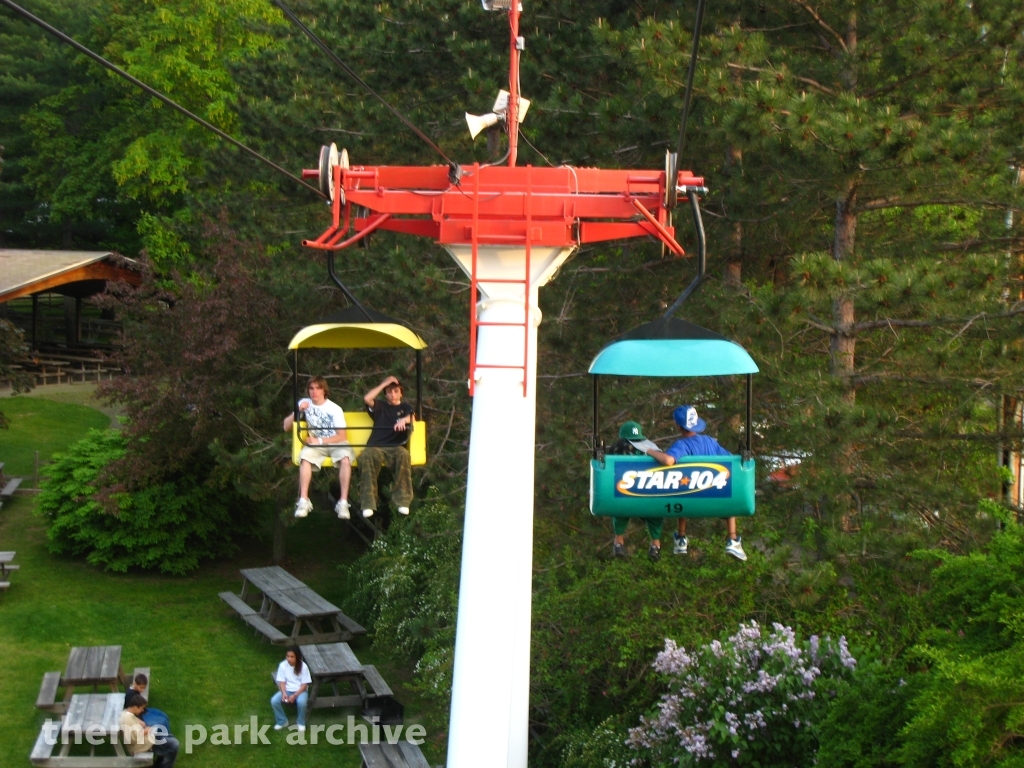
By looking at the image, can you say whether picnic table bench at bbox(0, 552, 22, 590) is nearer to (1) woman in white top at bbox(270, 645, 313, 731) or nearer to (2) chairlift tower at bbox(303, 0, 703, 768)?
(1) woman in white top at bbox(270, 645, 313, 731)

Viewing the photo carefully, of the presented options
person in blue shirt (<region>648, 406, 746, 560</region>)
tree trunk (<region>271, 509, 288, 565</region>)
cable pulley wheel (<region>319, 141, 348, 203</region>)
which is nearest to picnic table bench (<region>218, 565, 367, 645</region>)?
tree trunk (<region>271, 509, 288, 565</region>)

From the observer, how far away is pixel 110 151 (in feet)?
119

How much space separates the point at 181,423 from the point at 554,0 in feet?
30.4

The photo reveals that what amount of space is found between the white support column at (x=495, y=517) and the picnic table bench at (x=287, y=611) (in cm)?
889

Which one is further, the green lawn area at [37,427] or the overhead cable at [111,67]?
the green lawn area at [37,427]

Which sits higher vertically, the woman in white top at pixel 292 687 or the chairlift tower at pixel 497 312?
the chairlift tower at pixel 497 312

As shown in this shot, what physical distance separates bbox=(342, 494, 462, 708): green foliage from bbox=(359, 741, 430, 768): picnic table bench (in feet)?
2.53

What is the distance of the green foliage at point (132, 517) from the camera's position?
2122cm

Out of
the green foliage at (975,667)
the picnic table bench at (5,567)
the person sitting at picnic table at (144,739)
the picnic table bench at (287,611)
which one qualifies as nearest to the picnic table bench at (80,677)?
the person sitting at picnic table at (144,739)

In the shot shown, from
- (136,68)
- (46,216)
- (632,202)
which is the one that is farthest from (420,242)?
(46,216)

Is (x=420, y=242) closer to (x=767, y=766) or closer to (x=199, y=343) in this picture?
(x=199, y=343)

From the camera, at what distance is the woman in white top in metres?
14.7

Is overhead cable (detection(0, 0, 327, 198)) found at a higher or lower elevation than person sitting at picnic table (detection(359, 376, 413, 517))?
higher

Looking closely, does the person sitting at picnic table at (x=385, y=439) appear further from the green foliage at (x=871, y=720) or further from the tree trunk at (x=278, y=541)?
the tree trunk at (x=278, y=541)
